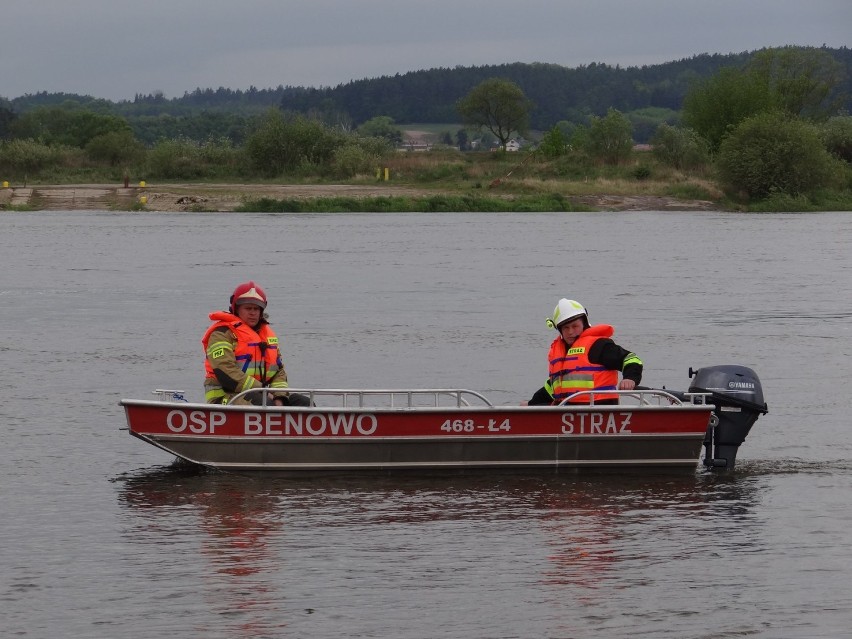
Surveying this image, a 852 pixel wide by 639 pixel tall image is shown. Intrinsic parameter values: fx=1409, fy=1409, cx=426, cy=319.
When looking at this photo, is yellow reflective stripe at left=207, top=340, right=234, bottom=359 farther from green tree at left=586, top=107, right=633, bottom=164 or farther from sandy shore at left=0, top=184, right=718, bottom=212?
green tree at left=586, top=107, right=633, bottom=164

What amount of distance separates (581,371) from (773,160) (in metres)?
58.7

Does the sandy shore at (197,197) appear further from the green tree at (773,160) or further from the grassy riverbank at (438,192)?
the green tree at (773,160)

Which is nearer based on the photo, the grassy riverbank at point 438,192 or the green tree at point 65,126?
the grassy riverbank at point 438,192

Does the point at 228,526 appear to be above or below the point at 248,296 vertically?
below

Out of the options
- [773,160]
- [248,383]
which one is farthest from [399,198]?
[248,383]

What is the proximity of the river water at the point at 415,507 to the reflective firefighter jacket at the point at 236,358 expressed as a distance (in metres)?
0.80

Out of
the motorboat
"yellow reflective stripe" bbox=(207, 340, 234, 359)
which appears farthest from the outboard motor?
"yellow reflective stripe" bbox=(207, 340, 234, 359)

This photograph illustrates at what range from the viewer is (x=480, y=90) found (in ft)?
443

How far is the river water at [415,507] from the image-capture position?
28.6 feet

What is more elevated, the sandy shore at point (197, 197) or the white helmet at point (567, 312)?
the sandy shore at point (197, 197)

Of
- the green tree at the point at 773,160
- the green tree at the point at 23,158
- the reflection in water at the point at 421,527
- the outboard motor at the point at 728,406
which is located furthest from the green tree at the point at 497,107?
the reflection in water at the point at 421,527

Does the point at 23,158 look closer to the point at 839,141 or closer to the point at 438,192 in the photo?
the point at 438,192

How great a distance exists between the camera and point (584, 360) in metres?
11.8

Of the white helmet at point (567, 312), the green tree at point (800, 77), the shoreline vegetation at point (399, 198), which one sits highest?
the green tree at point (800, 77)
